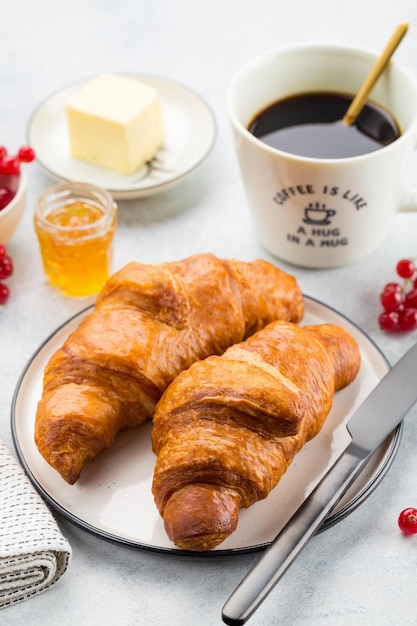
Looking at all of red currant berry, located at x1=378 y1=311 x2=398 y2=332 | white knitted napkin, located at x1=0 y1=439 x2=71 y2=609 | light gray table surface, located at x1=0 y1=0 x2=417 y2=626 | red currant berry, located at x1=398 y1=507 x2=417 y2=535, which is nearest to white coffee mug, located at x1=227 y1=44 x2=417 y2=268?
light gray table surface, located at x1=0 y1=0 x2=417 y2=626

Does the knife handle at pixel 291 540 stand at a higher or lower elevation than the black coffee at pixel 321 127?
lower

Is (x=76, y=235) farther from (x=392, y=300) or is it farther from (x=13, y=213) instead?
(x=392, y=300)

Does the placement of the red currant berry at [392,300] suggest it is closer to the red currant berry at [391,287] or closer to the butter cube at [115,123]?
the red currant berry at [391,287]

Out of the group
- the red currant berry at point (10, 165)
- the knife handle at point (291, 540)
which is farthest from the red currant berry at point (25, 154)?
the knife handle at point (291, 540)

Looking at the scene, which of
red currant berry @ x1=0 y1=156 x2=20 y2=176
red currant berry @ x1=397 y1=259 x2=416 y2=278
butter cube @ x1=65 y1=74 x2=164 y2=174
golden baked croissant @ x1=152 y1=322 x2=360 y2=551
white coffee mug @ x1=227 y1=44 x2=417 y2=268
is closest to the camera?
golden baked croissant @ x1=152 y1=322 x2=360 y2=551

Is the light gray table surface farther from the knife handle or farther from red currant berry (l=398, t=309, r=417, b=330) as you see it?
the knife handle

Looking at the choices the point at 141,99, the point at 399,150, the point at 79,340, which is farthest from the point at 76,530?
the point at 141,99
